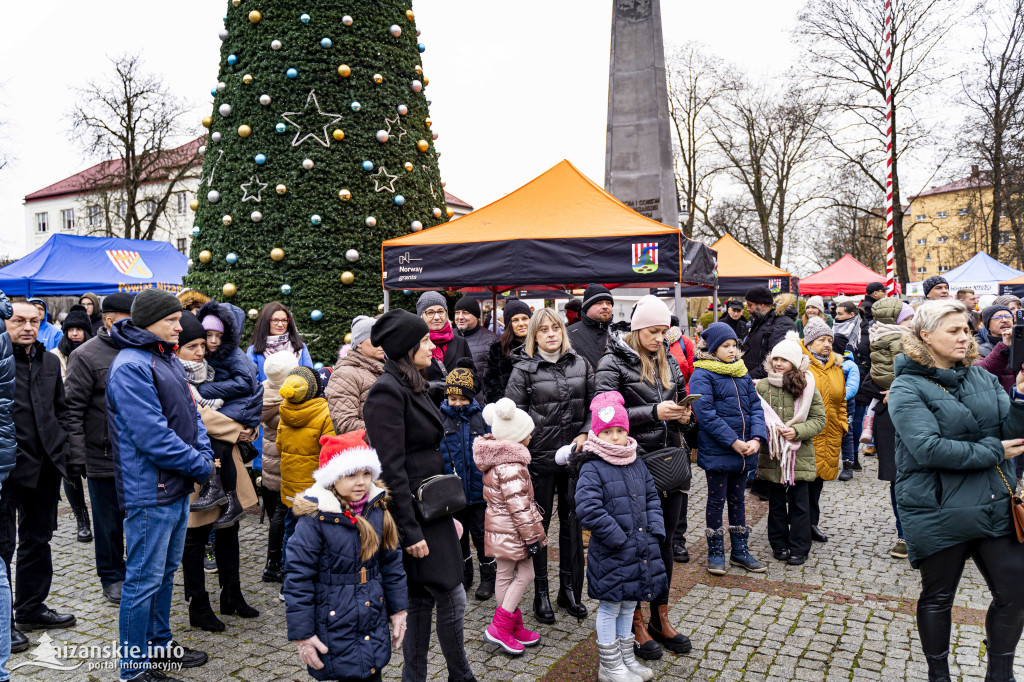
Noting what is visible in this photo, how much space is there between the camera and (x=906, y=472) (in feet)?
11.2

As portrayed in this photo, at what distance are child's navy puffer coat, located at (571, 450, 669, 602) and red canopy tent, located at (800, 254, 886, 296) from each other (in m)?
21.3

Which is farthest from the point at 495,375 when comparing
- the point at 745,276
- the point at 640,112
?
the point at 745,276

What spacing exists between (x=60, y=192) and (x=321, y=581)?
76.3m

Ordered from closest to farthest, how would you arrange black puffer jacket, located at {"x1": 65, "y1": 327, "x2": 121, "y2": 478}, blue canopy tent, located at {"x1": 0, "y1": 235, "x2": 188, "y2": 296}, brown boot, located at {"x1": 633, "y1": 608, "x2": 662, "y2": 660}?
brown boot, located at {"x1": 633, "y1": 608, "x2": 662, "y2": 660}, black puffer jacket, located at {"x1": 65, "y1": 327, "x2": 121, "y2": 478}, blue canopy tent, located at {"x1": 0, "y1": 235, "x2": 188, "y2": 296}

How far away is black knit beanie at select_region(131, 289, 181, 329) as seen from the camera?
11.8ft

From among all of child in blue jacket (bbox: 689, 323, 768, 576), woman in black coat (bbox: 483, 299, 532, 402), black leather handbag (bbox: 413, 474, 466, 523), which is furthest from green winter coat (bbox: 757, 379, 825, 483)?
black leather handbag (bbox: 413, 474, 466, 523)

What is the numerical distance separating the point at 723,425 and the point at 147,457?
3807 millimetres

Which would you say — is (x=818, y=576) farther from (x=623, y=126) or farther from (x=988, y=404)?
(x=623, y=126)

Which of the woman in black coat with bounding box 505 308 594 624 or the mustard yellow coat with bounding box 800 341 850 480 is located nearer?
the woman in black coat with bounding box 505 308 594 624

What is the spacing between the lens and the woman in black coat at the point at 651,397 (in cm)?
406

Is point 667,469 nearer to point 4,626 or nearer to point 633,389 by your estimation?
point 633,389

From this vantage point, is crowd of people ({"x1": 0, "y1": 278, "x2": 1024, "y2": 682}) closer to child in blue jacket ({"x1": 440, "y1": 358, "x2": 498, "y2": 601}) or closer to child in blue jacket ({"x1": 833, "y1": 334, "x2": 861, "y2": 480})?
child in blue jacket ({"x1": 440, "y1": 358, "x2": 498, "y2": 601})

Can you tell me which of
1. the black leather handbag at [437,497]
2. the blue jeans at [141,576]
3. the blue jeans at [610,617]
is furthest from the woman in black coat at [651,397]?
the blue jeans at [141,576]

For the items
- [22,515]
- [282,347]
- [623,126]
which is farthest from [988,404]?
[623,126]
